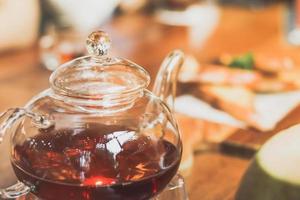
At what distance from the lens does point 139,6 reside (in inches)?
93.0

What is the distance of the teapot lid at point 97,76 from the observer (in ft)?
2.43

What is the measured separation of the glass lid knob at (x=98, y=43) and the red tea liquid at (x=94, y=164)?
3.6 inches

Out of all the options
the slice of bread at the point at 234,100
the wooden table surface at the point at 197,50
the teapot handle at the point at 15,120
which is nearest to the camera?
the teapot handle at the point at 15,120

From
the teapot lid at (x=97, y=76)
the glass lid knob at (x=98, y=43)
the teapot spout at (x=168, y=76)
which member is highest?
the glass lid knob at (x=98, y=43)

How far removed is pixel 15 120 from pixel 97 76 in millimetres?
110

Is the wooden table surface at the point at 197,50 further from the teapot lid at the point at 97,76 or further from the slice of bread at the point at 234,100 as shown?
the teapot lid at the point at 97,76

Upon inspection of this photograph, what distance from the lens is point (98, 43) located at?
2.51 ft

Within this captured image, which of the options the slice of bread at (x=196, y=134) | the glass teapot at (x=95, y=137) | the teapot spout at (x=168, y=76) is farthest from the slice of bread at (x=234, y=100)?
the glass teapot at (x=95, y=137)

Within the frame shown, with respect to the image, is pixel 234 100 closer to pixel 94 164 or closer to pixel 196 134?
pixel 196 134

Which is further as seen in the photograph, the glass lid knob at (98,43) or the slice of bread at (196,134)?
the slice of bread at (196,134)

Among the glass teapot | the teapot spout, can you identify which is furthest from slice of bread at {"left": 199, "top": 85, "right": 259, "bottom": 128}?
the glass teapot

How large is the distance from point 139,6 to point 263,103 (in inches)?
48.7

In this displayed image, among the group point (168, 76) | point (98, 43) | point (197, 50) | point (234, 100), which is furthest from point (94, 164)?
point (197, 50)

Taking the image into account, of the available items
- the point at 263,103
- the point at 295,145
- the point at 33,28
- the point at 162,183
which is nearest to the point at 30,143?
the point at 162,183
